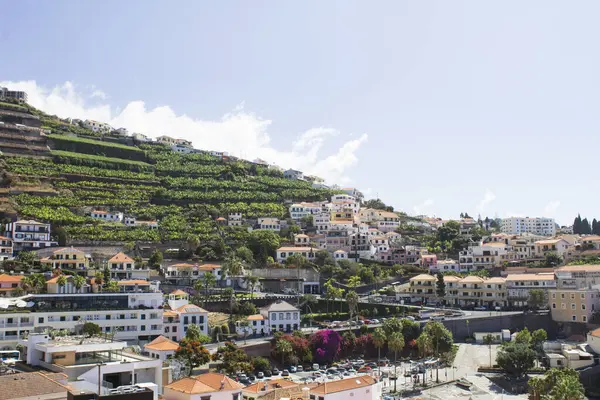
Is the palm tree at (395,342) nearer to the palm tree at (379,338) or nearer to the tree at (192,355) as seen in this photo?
the palm tree at (379,338)

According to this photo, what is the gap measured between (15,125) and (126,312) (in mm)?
66537

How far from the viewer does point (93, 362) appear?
32594mm

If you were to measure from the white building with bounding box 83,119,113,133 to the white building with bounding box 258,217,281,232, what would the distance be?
5880 cm

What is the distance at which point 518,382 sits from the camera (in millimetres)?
55781

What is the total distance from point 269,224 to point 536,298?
4633cm

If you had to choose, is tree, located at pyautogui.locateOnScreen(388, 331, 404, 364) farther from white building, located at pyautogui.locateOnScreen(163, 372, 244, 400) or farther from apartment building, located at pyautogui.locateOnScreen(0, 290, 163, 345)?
white building, located at pyautogui.locateOnScreen(163, 372, 244, 400)

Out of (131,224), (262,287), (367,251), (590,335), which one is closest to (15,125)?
(131,224)

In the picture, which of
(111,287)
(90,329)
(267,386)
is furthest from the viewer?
(111,287)

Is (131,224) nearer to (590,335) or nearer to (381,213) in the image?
(381,213)

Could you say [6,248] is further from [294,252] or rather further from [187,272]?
[294,252]

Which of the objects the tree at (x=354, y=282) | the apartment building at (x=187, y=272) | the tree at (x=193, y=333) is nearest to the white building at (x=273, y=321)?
the tree at (x=193, y=333)

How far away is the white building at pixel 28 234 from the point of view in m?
79.4

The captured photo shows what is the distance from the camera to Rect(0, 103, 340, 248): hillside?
91000mm

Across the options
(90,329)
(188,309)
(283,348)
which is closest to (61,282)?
(90,329)
